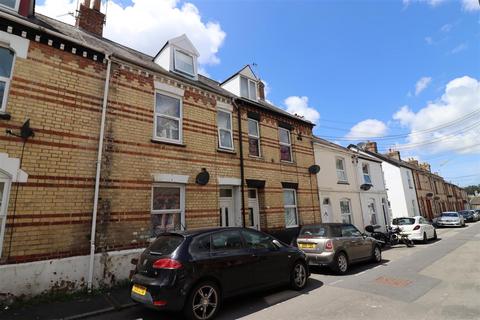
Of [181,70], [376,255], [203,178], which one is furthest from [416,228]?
[181,70]

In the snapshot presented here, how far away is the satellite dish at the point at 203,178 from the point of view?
905 centimetres

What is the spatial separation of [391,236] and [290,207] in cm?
646

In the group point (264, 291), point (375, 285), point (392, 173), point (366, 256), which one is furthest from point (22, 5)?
point (392, 173)

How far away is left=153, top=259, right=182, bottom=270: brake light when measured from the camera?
456 centimetres

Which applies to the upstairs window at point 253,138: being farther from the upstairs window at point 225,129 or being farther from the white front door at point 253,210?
the white front door at point 253,210

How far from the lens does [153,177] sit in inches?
317

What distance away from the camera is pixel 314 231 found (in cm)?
869

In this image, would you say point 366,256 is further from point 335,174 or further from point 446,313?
point 335,174

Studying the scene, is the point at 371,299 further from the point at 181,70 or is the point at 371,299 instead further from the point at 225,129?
the point at 181,70

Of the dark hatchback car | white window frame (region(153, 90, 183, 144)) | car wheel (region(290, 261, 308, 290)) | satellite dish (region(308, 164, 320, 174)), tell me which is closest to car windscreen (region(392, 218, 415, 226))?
satellite dish (region(308, 164, 320, 174))

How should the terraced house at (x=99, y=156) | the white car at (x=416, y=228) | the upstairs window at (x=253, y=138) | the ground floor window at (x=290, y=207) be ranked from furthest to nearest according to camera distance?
the white car at (x=416, y=228)
the ground floor window at (x=290, y=207)
the upstairs window at (x=253, y=138)
the terraced house at (x=99, y=156)

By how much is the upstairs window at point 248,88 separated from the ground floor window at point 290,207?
485 cm

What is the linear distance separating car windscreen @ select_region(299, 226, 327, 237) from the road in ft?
3.78

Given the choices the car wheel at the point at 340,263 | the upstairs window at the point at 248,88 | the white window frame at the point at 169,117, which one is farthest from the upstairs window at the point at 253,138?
the car wheel at the point at 340,263
